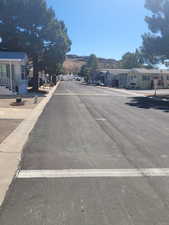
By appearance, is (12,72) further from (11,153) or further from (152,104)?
(11,153)

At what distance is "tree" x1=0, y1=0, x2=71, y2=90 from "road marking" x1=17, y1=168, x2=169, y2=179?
2835 cm

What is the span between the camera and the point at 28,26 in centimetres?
3219

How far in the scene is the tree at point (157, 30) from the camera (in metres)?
28.6

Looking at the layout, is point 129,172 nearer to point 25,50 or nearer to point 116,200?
point 116,200

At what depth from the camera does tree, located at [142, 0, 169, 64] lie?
28609 millimetres

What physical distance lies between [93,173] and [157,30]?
27836 millimetres

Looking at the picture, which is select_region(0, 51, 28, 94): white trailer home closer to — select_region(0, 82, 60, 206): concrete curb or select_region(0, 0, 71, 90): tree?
select_region(0, 0, 71, 90): tree

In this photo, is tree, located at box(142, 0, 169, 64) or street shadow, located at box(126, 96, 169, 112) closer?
street shadow, located at box(126, 96, 169, 112)

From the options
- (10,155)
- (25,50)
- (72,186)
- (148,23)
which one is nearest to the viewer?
(72,186)

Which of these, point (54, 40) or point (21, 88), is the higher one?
point (54, 40)

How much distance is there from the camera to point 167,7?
28234mm

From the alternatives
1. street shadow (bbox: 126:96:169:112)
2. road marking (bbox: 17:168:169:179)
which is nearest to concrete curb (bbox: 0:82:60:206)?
road marking (bbox: 17:168:169:179)

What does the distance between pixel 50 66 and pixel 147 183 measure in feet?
104

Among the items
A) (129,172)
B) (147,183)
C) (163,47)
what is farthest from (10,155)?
(163,47)
